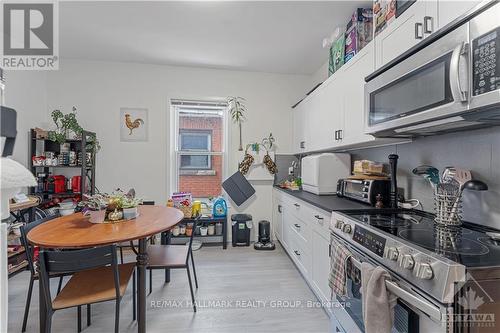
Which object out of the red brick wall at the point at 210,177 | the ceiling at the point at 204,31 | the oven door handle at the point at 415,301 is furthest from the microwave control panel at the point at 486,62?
the red brick wall at the point at 210,177

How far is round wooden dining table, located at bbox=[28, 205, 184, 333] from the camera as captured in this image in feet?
4.85

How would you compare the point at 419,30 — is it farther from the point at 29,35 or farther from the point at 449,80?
the point at 29,35

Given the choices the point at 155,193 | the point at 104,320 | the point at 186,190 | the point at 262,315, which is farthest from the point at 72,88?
the point at 262,315

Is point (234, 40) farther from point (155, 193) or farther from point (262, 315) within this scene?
point (262, 315)

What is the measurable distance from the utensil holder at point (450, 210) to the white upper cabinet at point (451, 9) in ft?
2.95

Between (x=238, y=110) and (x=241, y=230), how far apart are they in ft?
5.86

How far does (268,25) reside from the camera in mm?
2553

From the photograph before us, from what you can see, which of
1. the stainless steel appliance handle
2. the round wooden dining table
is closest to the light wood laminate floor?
the round wooden dining table

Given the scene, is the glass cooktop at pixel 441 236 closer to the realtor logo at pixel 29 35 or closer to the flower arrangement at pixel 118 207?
the flower arrangement at pixel 118 207

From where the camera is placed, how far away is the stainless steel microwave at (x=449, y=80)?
0.93 metres

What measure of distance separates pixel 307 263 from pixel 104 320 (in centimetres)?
175

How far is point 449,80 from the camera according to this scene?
109cm

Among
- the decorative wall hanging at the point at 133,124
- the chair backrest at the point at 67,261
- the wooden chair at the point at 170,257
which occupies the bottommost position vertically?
the wooden chair at the point at 170,257

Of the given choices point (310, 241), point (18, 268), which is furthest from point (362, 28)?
point (18, 268)
